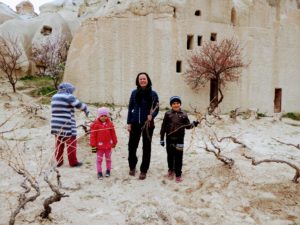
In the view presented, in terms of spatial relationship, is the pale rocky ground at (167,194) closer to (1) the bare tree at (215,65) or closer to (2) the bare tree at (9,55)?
(1) the bare tree at (215,65)

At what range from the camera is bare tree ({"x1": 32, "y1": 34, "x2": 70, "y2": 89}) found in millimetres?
18266

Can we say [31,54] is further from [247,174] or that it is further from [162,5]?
[247,174]

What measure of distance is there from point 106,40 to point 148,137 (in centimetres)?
1090

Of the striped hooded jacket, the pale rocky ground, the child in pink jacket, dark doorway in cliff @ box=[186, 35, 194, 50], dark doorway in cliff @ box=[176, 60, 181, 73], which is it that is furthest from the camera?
dark doorway in cliff @ box=[186, 35, 194, 50]

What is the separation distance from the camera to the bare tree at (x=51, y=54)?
18266 millimetres

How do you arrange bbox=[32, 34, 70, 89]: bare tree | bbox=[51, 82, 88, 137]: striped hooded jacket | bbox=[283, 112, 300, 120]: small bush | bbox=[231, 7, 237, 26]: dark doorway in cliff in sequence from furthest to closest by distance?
1. bbox=[32, 34, 70, 89]: bare tree
2. bbox=[283, 112, 300, 120]: small bush
3. bbox=[231, 7, 237, 26]: dark doorway in cliff
4. bbox=[51, 82, 88, 137]: striped hooded jacket

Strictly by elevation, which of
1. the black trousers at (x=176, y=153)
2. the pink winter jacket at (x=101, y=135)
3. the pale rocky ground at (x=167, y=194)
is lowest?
the pale rocky ground at (x=167, y=194)

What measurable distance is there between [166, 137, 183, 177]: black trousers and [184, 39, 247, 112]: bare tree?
9.72 metres

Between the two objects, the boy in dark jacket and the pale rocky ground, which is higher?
the boy in dark jacket

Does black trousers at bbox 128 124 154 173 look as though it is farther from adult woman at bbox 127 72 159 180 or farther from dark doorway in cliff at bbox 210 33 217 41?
dark doorway in cliff at bbox 210 33 217 41

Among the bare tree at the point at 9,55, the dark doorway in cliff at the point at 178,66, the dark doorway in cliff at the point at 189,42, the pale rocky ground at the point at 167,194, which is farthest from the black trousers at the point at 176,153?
the bare tree at the point at 9,55

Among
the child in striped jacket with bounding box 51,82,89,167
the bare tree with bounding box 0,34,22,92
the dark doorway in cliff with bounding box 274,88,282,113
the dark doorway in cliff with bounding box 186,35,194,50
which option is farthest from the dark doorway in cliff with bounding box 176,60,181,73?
the child in striped jacket with bounding box 51,82,89,167

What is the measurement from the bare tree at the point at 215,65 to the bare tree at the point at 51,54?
722cm

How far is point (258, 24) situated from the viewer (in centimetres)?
1695
